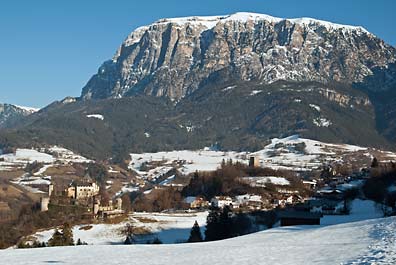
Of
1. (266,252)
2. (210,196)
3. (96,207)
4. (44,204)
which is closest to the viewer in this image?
(266,252)

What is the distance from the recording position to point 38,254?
83.7ft

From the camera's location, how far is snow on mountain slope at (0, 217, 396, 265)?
20.1 m

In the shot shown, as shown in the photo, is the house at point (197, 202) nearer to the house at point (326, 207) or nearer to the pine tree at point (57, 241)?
the house at point (326, 207)

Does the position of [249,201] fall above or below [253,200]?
below

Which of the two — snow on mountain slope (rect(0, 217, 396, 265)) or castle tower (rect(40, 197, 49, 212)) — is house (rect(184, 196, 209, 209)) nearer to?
castle tower (rect(40, 197, 49, 212))

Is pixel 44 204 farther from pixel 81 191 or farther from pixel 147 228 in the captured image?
pixel 147 228

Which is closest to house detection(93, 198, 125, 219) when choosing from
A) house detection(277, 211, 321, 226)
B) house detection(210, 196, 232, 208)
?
house detection(210, 196, 232, 208)

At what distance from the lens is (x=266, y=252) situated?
75.8 ft

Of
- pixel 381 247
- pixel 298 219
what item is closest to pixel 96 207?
pixel 298 219

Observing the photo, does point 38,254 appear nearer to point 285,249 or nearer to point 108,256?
point 108,256

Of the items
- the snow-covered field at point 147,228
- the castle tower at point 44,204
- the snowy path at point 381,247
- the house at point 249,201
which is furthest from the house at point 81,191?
the snowy path at point 381,247

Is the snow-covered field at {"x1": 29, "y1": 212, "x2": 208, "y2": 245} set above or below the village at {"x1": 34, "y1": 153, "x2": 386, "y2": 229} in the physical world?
below

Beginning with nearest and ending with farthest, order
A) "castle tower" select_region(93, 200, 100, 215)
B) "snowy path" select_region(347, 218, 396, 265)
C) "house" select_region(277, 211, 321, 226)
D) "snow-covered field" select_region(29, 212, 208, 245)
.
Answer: "snowy path" select_region(347, 218, 396, 265)
"house" select_region(277, 211, 321, 226)
"snow-covered field" select_region(29, 212, 208, 245)
"castle tower" select_region(93, 200, 100, 215)

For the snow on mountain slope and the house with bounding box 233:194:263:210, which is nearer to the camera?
the snow on mountain slope
